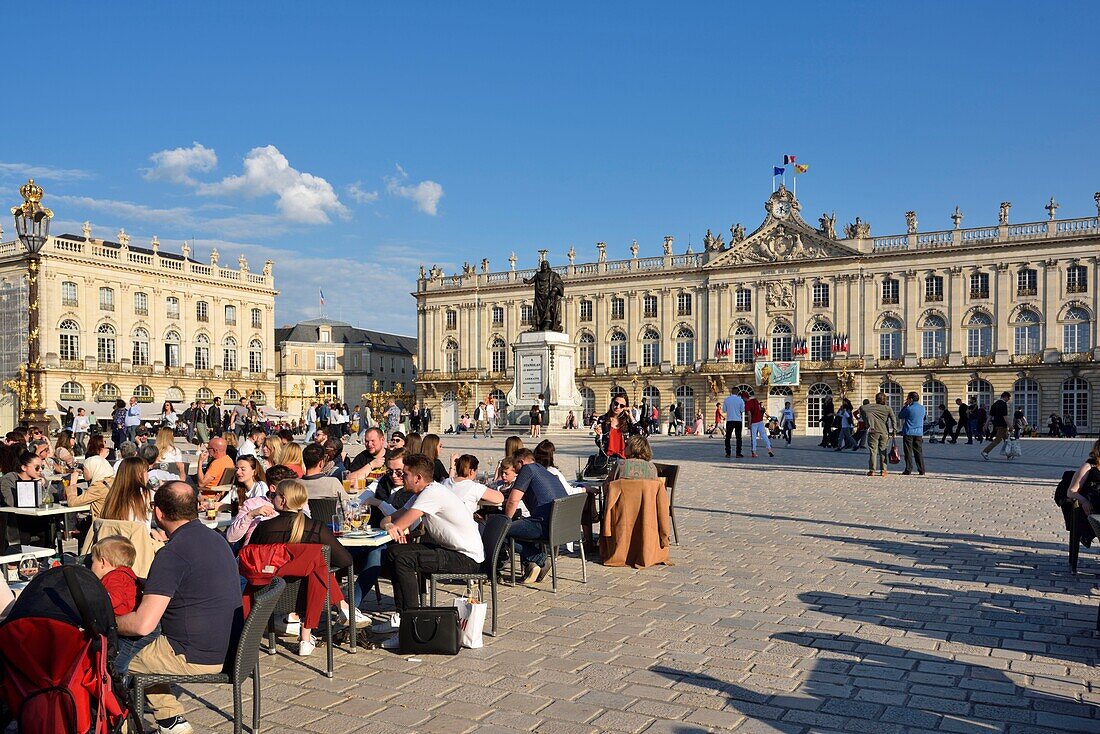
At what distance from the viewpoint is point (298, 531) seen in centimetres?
554

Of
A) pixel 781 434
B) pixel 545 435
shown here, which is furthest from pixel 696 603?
pixel 781 434

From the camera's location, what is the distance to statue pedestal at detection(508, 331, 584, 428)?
96.8 ft

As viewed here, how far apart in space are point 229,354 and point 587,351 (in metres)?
28.4

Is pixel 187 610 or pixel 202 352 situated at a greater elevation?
pixel 202 352

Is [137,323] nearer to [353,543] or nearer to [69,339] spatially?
[69,339]

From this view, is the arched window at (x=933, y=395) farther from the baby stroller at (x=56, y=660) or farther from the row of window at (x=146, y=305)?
the baby stroller at (x=56, y=660)

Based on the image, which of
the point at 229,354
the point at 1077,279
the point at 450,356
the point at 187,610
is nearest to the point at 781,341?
the point at 1077,279

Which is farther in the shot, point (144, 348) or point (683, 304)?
point (683, 304)

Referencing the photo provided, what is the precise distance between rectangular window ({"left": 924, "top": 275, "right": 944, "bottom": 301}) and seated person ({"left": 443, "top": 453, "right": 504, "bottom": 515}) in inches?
2121

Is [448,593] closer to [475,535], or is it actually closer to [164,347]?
[475,535]

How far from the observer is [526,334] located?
1189 inches

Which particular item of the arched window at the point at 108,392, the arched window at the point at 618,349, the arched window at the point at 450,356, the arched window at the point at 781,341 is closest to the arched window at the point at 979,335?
the arched window at the point at 781,341

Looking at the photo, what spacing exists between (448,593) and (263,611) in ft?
12.0

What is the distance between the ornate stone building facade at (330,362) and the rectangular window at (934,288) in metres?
47.6
